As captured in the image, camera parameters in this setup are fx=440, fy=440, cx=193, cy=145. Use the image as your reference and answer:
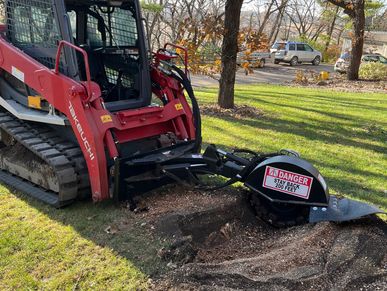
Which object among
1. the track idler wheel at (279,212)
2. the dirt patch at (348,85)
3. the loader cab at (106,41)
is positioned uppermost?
the loader cab at (106,41)

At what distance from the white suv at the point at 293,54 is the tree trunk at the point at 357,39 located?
1055 cm

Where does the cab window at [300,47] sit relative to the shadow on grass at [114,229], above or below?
above

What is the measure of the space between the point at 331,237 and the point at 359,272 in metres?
0.52

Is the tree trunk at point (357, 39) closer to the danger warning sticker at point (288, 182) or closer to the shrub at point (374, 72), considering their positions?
the shrub at point (374, 72)

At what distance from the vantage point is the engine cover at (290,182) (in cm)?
389

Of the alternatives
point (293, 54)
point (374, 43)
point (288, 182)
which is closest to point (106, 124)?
point (288, 182)

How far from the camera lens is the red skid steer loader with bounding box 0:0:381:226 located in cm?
417

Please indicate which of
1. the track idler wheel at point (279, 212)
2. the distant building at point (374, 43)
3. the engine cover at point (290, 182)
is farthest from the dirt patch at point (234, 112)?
the distant building at point (374, 43)

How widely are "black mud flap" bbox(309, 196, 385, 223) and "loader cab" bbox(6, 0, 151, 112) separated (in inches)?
98.0

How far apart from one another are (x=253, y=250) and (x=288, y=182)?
0.69 m

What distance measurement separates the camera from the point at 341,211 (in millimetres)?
3902

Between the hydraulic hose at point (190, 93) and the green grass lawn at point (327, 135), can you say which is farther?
the green grass lawn at point (327, 135)

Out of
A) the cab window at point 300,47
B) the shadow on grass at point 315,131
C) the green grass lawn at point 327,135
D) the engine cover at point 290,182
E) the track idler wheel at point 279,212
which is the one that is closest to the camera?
the engine cover at point 290,182

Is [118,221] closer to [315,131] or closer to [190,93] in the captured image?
[190,93]
